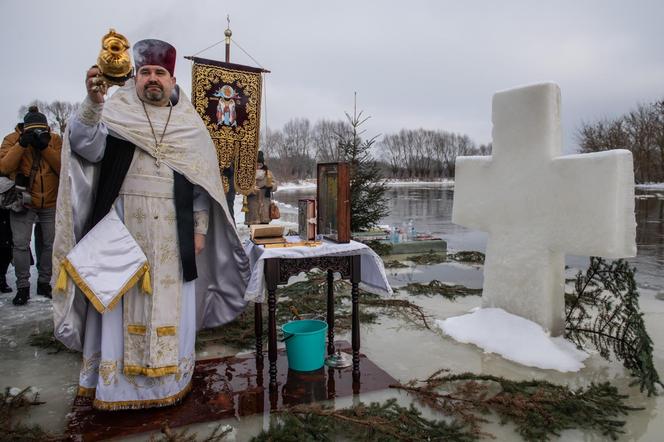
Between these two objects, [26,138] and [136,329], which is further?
[26,138]

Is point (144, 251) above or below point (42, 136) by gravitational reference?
below

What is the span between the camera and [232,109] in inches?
257

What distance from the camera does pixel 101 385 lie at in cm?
315

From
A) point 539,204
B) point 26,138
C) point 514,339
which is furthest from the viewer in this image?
point 26,138

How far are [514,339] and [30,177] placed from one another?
5766 mm

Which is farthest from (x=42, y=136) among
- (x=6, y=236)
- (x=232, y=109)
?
(x=232, y=109)

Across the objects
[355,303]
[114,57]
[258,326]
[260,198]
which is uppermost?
[114,57]

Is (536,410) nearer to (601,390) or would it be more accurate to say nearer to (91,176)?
(601,390)

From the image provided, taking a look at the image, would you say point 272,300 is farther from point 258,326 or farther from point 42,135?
point 42,135

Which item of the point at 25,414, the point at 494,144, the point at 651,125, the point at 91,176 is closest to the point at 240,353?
the point at 25,414

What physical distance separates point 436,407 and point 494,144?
2.86 meters

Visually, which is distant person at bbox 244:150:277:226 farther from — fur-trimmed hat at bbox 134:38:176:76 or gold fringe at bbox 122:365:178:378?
gold fringe at bbox 122:365:178:378

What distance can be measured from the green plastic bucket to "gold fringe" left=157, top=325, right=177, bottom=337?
0.92 metres

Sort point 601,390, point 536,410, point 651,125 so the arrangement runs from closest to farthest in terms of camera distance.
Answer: point 536,410, point 601,390, point 651,125
